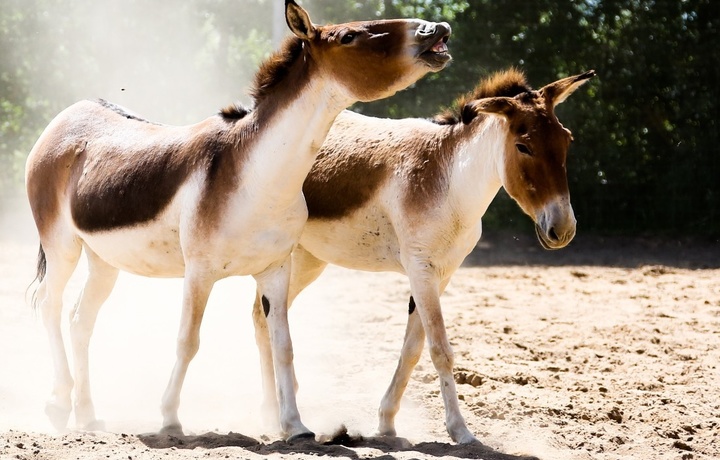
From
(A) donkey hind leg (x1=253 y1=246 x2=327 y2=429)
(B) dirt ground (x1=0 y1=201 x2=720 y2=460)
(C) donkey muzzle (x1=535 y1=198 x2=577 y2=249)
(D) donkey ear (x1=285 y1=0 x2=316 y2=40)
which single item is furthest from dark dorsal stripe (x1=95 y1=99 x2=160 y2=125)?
(C) donkey muzzle (x1=535 y1=198 x2=577 y2=249)

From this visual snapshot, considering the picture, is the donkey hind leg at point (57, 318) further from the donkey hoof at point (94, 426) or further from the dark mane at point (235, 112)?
the dark mane at point (235, 112)

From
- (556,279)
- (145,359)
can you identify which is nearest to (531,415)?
(145,359)

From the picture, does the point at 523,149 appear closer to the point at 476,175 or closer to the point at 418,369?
the point at 476,175

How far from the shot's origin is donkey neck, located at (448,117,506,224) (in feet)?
17.8

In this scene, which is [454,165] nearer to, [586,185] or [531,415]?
[531,415]

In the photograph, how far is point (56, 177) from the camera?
591 centimetres

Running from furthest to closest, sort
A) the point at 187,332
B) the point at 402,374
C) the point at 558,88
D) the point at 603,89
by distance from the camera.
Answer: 1. the point at 603,89
2. the point at 402,374
3. the point at 558,88
4. the point at 187,332

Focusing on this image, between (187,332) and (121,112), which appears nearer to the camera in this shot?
(187,332)

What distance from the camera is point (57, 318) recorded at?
6105mm

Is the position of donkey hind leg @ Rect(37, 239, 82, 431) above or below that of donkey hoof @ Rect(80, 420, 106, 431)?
above

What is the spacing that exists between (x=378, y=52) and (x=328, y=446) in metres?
1.94

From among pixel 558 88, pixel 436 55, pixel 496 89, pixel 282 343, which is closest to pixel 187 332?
Result: pixel 282 343

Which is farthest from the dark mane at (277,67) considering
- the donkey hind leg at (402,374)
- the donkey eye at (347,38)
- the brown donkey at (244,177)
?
the donkey hind leg at (402,374)

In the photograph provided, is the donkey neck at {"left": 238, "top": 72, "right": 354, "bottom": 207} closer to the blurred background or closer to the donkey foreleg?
the donkey foreleg
